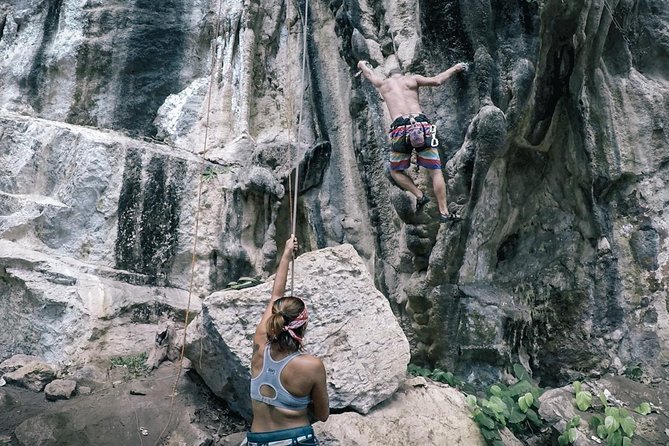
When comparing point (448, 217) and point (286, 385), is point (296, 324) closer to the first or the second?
point (286, 385)

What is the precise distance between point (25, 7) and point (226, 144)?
155 inches

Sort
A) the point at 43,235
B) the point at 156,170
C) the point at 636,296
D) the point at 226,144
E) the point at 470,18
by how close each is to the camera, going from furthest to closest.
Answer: the point at 226,144
the point at 156,170
the point at 43,235
the point at 636,296
the point at 470,18

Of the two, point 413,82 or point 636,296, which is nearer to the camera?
point 413,82

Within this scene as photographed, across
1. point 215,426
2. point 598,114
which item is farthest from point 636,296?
point 215,426

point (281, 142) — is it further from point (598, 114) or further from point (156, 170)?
point (598, 114)

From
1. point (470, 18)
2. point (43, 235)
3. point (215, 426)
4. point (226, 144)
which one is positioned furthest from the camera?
point (226, 144)

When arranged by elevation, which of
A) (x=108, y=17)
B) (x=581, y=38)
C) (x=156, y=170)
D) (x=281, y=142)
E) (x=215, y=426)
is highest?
(x=108, y=17)

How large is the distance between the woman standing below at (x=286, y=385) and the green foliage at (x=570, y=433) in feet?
9.29

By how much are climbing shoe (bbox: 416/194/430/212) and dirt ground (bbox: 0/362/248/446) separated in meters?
2.65

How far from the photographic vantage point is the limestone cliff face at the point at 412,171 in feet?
19.0

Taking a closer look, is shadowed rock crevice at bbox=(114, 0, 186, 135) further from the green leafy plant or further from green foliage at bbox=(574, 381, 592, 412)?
the green leafy plant

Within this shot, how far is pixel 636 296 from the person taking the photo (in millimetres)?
6203

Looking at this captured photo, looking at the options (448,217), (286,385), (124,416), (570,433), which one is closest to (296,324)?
(286,385)

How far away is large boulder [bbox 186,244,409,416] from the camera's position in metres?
4.65
